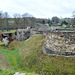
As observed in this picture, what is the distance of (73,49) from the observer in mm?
11742

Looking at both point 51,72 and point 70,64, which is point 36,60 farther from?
point 70,64

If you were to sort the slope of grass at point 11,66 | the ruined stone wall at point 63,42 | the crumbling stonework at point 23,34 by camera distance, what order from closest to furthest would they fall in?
the slope of grass at point 11,66, the ruined stone wall at point 63,42, the crumbling stonework at point 23,34

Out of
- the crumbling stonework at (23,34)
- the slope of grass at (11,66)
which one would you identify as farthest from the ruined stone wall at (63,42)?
the crumbling stonework at (23,34)

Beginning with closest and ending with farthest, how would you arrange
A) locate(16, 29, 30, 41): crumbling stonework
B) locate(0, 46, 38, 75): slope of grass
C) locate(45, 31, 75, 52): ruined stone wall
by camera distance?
locate(0, 46, 38, 75): slope of grass, locate(45, 31, 75, 52): ruined stone wall, locate(16, 29, 30, 41): crumbling stonework

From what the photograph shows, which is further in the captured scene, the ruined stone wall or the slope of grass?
the ruined stone wall

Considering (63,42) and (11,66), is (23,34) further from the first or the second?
(63,42)

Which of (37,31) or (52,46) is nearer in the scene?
(52,46)

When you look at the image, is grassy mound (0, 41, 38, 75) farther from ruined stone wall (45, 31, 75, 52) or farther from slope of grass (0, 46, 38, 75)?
ruined stone wall (45, 31, 75, 52)

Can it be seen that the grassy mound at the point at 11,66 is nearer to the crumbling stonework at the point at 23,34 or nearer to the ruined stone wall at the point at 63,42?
the ruined stone wall at the point at 63,42

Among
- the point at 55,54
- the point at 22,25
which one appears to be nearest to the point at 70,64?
the point at 55,54

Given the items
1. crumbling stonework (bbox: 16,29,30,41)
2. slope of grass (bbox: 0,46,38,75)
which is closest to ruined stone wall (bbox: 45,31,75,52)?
slope of grass (bbox: 0,46,38,75)

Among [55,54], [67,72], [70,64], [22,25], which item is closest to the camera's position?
[67,72]

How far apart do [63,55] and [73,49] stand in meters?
1.39

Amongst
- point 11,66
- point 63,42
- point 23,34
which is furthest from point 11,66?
point 23,34
